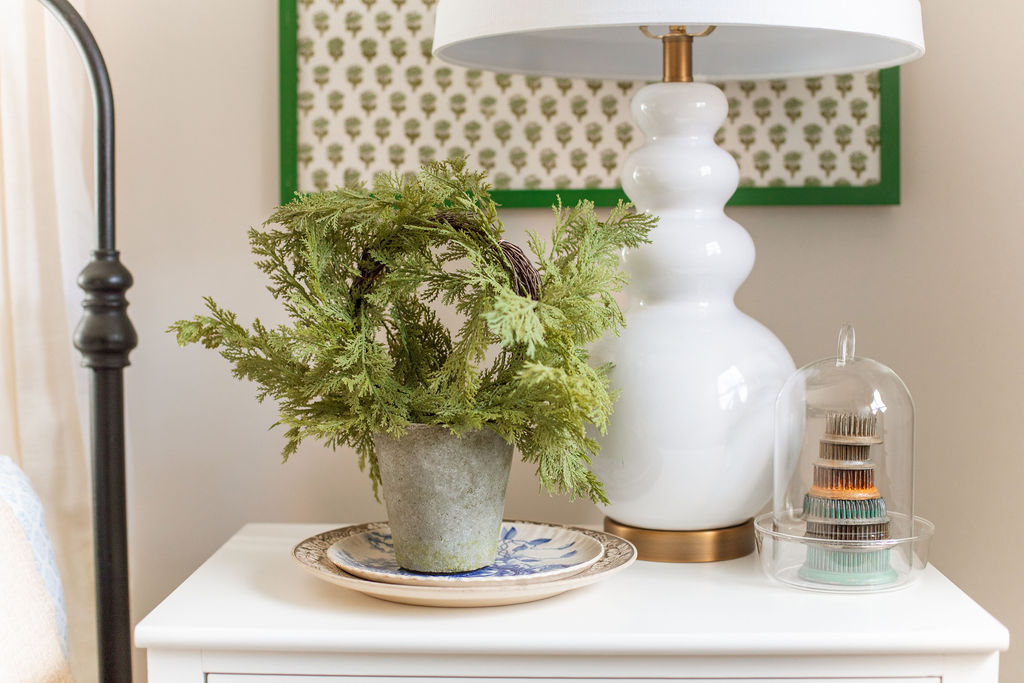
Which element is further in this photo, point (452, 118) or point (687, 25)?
point (452, 118)

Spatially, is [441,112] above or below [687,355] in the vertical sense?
above

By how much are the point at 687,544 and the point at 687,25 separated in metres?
0.51

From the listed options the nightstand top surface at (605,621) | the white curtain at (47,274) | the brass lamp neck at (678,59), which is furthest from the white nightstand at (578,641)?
the brass lamp neck at (678,59)

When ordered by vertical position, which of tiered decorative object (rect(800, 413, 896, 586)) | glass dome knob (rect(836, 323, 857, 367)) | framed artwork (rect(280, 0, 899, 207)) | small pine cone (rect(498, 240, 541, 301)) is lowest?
tiered decorative object (rect(800, 413, 896, 586))

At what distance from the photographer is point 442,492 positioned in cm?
79

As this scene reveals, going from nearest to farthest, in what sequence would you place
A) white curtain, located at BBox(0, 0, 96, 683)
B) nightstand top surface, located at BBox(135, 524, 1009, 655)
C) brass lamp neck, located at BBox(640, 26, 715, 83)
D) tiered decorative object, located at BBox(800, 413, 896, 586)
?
nightstand top surface, located at BBox(135, 524, 1009, 655) < tiered decorative object, located at BBox(800, 413, 896, 586) < brass lamp neck, located at BBox(640, 26, 715, 83) < white curtain, located at BBox(0, 0, 96, 683)

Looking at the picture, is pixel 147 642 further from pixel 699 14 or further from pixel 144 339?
pixel 699 14

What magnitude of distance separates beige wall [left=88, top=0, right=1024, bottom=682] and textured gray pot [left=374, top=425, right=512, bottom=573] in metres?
0.39

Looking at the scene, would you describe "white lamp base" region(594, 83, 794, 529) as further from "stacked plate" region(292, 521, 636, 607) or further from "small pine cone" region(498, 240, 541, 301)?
"small pine cone" region(498, 240, 541, 301)

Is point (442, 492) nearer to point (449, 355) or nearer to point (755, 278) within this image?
point (449, 355)

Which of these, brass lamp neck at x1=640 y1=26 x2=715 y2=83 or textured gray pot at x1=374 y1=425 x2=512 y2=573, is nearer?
textured gray pot at x1=374 y1=425 x2=512 y2=573

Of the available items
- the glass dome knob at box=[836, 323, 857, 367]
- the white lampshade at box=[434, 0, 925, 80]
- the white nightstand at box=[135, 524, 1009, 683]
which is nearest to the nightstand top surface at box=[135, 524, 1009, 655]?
the white nightstand at box=[135, 524, 1009, 683]

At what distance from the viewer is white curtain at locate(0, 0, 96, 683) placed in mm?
1069

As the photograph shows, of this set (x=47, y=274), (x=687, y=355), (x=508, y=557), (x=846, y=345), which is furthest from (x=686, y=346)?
(x=47, y=274)
